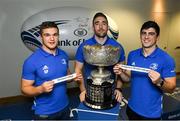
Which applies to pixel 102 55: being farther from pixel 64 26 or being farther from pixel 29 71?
pixel 64 26

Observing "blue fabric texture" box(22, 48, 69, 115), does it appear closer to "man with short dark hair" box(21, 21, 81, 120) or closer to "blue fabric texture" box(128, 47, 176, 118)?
"man with short dark hair" box(21, 21, 81, 120)

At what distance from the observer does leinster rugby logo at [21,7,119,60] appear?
362 centimetres

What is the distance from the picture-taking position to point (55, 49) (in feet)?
6.24

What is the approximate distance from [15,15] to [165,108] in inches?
115

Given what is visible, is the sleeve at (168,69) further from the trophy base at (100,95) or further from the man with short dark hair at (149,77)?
the trophy base at (100,95)

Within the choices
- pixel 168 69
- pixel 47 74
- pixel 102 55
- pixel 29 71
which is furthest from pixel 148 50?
pixel 29 71

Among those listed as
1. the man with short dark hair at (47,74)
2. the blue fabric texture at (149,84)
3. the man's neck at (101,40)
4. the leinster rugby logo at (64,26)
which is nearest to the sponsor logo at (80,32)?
the leinster rugby logo at (64,26)

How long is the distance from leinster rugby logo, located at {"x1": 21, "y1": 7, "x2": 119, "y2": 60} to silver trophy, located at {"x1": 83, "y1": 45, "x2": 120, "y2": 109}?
7.23 feet

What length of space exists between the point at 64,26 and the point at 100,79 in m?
2.32

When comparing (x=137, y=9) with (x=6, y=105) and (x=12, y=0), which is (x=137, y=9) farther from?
(x=6, y=105)

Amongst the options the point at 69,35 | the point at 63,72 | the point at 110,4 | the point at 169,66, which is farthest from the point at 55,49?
the point at 110,4

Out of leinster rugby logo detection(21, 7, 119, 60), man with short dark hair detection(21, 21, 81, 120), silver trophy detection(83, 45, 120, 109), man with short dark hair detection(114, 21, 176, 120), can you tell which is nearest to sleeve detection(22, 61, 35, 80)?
man with short dark hair detection(21, 21, 81, 120)

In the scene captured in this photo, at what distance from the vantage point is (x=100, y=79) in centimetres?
149

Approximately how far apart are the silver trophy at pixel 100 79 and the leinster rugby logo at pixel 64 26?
220 centimetres
